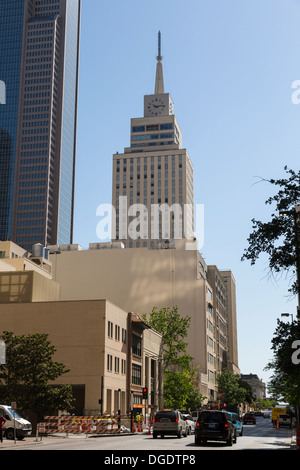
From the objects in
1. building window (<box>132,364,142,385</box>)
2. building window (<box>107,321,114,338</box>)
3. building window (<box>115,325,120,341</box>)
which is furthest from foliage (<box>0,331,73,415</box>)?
building window (<box>132,364,142,385</box>)

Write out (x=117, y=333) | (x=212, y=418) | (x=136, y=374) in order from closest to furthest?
(x=212, y=418) → (x=117, y=333) → (x=136, y=374)

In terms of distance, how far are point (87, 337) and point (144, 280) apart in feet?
150

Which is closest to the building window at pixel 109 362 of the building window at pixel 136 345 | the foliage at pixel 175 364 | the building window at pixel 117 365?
the building window at pixel 117 365

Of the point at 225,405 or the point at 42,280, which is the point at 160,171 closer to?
the point at 225,405

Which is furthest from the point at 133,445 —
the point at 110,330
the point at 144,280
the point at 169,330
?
the point at 144,280

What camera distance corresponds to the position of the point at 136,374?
264 ft

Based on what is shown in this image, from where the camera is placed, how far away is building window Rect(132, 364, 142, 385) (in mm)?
78938

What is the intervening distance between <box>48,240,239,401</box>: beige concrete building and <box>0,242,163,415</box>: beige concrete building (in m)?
31.7

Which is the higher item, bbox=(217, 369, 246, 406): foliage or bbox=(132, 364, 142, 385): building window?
bbox=(132, 364, 142, 385): building window

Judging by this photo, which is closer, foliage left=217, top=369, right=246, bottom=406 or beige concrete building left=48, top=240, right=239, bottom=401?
beige concrete building left=48, top=240, right=239, bottom=401

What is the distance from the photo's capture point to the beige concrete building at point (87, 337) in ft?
218

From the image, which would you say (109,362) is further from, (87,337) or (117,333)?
(117,333)

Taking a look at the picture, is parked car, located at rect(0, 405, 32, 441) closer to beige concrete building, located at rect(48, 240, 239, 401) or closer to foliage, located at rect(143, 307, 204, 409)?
foliage, located at rect(143, 307, 204, 409)

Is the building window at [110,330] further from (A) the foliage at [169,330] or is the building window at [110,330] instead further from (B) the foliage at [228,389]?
(B) the foliage at [228,389]
